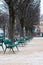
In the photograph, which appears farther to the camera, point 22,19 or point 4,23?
point 4,23

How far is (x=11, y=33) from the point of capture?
79.4 feet

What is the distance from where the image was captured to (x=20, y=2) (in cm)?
3097

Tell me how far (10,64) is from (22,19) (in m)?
24.8

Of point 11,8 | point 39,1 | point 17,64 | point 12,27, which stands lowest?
point 17,64

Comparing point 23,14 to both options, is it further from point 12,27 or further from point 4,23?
point 4,23

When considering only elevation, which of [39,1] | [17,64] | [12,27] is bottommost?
[17,64]

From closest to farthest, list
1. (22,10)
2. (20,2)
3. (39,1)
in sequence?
(20,2), (22,10), (39,1)

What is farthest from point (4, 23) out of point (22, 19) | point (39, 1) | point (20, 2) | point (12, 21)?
point (12, 21)

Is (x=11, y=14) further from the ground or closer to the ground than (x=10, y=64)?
further from the ground

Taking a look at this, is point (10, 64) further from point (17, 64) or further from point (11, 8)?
point (11, 8)

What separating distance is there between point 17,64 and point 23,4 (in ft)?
69.4

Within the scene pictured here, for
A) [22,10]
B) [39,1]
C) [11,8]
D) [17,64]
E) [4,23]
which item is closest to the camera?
[17,64]

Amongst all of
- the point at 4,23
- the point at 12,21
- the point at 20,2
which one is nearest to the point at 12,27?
the point at 12,21

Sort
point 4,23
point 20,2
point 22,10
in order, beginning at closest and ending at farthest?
point 20,2, point 22,10, point 4,23
